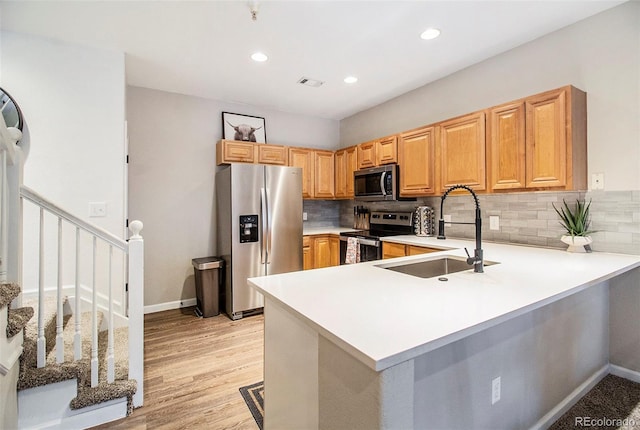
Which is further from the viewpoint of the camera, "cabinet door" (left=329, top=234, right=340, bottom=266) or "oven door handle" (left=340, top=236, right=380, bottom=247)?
"cabinet door" (left=329, top=234, right=340, bottom=266)

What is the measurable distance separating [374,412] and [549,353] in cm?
137

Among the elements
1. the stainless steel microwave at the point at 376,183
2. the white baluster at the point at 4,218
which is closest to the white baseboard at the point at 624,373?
the stainless steel microwave at the point at 376,183

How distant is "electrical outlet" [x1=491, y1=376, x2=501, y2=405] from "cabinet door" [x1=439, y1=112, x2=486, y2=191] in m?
→ 1.81

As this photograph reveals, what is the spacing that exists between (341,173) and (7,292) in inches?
149

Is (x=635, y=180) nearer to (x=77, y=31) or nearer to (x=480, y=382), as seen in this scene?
(x=480, y=382)

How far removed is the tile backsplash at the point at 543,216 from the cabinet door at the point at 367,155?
0.71m

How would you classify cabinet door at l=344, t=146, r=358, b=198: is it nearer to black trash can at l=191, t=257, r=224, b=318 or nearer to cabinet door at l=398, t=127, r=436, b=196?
cabinet door at l=398, t=127, r=436, b=196

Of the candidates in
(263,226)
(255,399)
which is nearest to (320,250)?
(263,226)

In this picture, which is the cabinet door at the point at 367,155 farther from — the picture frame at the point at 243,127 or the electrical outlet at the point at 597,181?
the electrical outlet at the point at 597,181

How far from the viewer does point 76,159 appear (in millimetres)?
2592

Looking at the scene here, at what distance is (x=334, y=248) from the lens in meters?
4.19

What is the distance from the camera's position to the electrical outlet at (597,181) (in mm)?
2266

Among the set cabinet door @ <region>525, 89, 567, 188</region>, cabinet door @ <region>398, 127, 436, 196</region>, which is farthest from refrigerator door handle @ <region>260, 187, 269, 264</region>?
cabinet door @ <region>525, 89, 567, 188</region>

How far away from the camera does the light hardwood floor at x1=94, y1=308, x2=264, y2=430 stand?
6.00 ft
